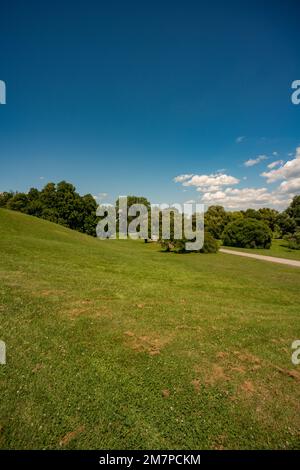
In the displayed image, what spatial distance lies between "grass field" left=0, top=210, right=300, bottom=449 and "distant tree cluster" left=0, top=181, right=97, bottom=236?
5216cm

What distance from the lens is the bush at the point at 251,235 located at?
170ft

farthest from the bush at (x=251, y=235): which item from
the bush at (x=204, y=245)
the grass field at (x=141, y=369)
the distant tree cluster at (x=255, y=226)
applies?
the grass field at (x=141, y=369)

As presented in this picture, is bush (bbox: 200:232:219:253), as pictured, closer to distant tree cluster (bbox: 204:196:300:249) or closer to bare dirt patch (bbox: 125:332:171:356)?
distant tree cluster (bbox: 204:196:300:249)

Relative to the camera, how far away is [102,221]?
6612cm

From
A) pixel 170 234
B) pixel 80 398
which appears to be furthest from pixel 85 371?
pixel 170 234

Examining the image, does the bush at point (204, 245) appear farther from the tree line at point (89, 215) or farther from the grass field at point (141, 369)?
the grass field at point (141, 369)

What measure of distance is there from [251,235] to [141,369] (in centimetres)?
5159

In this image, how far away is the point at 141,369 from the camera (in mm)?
6141

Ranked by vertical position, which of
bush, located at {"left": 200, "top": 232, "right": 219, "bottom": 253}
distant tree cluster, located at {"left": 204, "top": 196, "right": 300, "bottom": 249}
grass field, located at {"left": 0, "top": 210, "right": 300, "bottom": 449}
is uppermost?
distant tree cluster, located at {"left": 204, "top": 196, "right": 300, "bottom": 249}

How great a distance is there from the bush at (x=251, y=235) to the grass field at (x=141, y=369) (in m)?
42.4

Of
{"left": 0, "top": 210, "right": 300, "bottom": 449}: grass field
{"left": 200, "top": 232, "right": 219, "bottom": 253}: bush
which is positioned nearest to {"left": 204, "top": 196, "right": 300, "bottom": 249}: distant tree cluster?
{"left": 200, "top": 232, "right": 219, "bottom": 253}: bush

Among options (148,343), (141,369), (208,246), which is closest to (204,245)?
(208,246)

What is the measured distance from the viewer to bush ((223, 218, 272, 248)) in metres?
51.8

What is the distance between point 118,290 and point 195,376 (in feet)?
23.3
